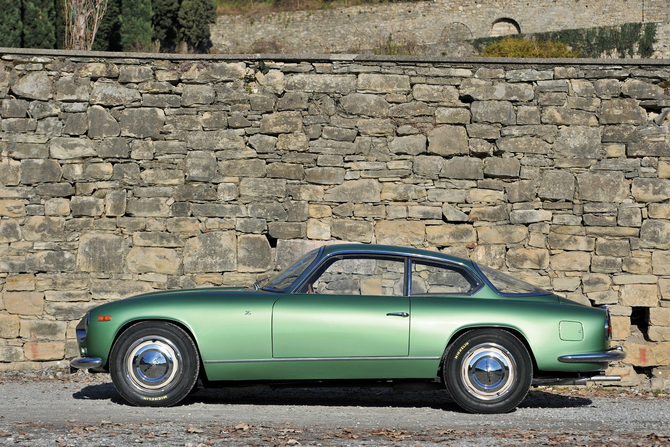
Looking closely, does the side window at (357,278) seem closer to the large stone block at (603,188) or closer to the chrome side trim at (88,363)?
the chrome side trim at (88,363)

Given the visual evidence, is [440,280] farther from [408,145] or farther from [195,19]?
[195,19]

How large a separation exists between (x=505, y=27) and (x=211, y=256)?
34.2 meters

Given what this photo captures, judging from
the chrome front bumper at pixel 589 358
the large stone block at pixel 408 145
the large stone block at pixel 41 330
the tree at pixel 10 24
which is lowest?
the large stone block at pixel 41 330

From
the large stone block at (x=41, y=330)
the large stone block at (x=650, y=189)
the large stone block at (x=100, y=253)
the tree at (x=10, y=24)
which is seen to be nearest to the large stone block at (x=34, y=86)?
the large stone block at (x=100, y=253)

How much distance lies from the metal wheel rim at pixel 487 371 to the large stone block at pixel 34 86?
223 inches

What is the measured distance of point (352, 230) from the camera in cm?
785

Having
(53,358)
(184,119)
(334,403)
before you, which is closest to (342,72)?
(184,119)

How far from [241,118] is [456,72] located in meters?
2.55

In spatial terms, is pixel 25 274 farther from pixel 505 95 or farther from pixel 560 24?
pixel 560 24

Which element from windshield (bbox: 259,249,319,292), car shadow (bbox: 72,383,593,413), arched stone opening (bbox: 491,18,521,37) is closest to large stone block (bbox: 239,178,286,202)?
windshield (bbox: 259,249,319,292)

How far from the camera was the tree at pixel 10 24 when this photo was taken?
19.6 m

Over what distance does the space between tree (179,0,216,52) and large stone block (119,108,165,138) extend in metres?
25.7

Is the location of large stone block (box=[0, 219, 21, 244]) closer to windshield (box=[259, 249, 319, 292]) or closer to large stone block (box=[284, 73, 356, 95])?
large stone block (box=[284, 73, 356, 95])

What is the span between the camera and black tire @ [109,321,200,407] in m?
5.03
